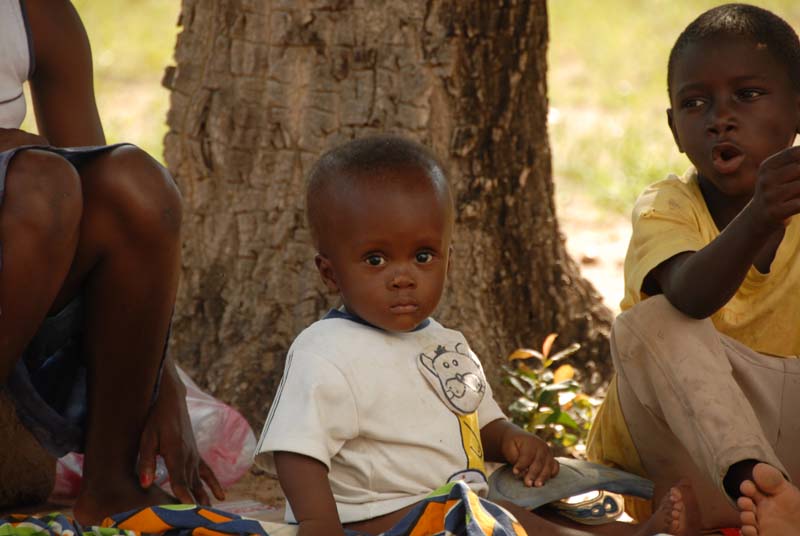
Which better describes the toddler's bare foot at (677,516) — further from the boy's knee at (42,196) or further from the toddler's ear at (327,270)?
the boy's knee at (42,196)

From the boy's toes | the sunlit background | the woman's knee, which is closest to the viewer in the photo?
the boy's toes

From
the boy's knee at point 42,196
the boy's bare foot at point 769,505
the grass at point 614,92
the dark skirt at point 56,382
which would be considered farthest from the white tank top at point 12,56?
the grass at point 614,92

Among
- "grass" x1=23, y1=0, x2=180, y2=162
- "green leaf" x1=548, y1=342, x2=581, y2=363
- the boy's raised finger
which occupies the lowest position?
"green leaf" x1=548, y1=342, x2=581, y2=363

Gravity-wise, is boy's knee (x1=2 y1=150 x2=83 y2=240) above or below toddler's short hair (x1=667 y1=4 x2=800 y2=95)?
below

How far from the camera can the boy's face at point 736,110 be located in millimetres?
2834

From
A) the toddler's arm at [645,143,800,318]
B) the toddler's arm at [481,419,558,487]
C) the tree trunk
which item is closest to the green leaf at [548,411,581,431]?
the tree trunk

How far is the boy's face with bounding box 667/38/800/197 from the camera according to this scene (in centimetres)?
283

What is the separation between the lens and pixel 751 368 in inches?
112

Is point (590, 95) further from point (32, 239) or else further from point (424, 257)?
point (32, 239)

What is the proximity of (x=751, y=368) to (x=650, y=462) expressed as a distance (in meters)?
0.33

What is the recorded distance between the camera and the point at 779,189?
2.48 m

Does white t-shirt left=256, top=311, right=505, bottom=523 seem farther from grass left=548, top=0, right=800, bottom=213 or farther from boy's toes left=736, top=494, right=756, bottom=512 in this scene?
grass left=548, top=0, right=800, bottom=213

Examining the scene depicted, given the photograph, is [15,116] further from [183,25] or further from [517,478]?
[517,478]

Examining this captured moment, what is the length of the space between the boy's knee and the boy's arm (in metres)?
0.65
